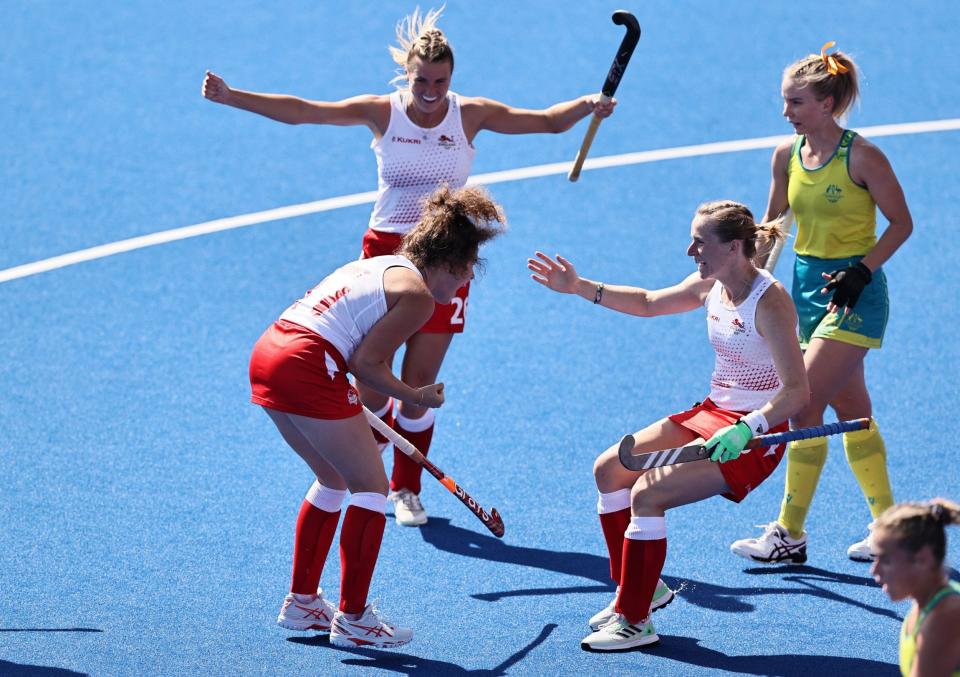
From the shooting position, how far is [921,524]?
370 centimetres

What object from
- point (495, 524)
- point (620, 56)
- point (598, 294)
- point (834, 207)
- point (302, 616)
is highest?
point (620, 56)

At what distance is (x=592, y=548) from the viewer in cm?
636

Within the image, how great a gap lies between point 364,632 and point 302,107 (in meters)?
2.69

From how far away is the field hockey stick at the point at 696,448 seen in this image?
5.00 metres

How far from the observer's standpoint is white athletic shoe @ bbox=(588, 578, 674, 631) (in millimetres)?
5426

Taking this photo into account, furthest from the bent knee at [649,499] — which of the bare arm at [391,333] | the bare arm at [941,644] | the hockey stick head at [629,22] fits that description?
the hockey stick head at [629,22]

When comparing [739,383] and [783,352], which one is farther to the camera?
[739,383]

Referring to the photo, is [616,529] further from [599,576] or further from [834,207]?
[834,207]

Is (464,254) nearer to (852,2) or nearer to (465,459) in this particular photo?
(465,459)

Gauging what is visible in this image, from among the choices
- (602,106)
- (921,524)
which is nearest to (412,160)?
(602,106)

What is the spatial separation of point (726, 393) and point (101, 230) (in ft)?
18.5

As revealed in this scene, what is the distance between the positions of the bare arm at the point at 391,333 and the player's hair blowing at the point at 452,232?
18cm

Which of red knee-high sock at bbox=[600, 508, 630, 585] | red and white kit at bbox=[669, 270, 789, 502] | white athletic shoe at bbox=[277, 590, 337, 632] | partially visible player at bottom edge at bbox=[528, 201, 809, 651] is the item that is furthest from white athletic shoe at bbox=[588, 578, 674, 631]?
white athletic shoe at bbox=[277, 590, 337, 632]

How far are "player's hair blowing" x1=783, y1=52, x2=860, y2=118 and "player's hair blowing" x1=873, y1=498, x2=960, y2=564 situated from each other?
2.62 meters
